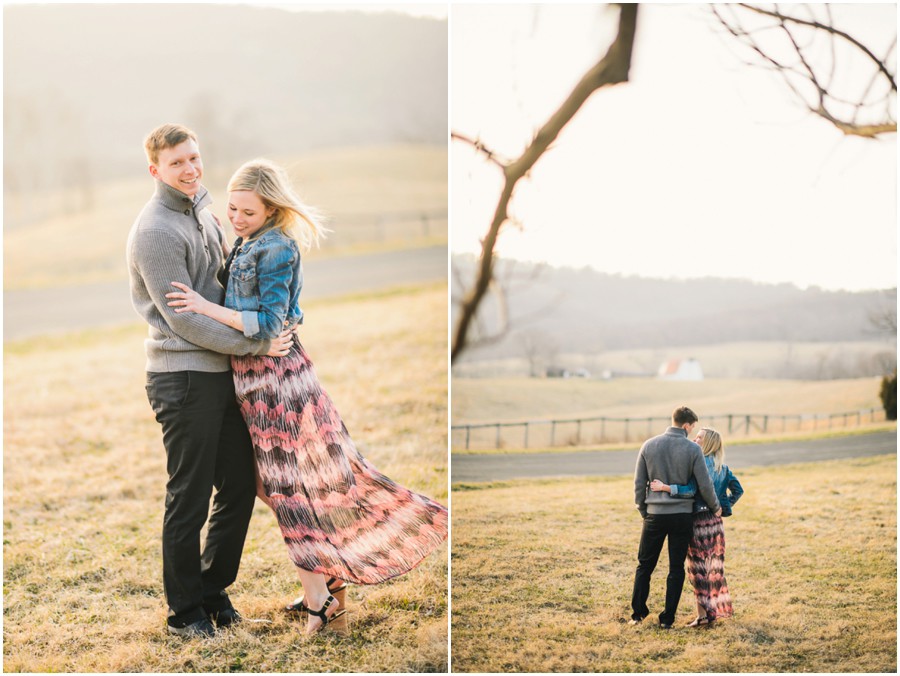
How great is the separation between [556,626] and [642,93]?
6.75 ft

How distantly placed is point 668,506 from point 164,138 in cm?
203

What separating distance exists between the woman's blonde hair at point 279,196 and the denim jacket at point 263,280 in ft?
0.18

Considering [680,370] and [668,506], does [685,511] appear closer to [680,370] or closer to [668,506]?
[668,506]

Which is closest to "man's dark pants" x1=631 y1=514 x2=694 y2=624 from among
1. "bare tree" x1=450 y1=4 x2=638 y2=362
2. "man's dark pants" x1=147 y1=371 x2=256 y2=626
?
"bare tree" x1=450 y1=4 x2=638 y2=362

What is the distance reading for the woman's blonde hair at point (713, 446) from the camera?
3064 millimetres

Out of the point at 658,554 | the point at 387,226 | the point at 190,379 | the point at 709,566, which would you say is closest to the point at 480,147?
the point at 190,379

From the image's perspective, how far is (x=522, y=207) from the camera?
3.38 meters

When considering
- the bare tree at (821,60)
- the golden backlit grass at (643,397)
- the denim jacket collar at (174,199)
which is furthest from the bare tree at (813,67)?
the denim jacket collar at (174,199)

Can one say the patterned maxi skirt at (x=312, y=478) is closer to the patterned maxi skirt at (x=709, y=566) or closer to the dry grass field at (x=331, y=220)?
the patterned maxi skirt at (x=709, y=566)

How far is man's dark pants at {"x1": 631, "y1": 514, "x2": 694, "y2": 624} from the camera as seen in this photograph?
2967 mm

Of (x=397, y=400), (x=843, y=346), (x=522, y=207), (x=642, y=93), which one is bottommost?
(x=397, y=400)

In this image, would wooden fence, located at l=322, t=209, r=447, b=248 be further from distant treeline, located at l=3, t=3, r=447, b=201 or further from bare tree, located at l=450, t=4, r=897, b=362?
bare tree, located at l=450, t=4, r=897, b=362

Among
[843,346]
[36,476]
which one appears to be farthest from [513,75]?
[36,476]

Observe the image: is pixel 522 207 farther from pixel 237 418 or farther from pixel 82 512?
pixel 82 512
